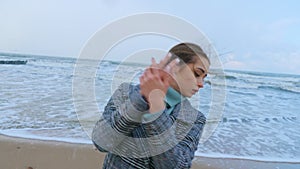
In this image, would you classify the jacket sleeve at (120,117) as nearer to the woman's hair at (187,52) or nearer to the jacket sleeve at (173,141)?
the jacket sleeve at (173,141)

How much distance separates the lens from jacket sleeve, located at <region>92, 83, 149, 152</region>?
2.75 ft

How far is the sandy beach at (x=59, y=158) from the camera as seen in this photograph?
3.94m

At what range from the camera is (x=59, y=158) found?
13.5 feet

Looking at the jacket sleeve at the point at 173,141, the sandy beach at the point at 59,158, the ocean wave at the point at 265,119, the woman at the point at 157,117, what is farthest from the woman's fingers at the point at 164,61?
the ocean wave at the point at 265,119

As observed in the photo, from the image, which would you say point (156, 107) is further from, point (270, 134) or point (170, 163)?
point (270, 134)

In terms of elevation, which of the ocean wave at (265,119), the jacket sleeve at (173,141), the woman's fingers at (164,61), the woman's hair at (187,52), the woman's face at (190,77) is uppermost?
the woman's fingers at (164,61)

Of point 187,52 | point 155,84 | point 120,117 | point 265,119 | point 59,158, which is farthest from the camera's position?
point 265,119

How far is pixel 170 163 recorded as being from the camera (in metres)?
0.97

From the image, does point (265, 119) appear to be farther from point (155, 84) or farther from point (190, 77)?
point (155, 84)

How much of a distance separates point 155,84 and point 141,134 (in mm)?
214

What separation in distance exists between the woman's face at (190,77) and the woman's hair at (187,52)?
15 mm

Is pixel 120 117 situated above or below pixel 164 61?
below

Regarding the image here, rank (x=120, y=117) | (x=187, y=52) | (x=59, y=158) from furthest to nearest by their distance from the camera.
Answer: (x=59, y=158)
(x=187, y=52)
(x=120, y=117)

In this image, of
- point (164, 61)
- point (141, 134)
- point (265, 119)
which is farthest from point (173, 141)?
point (265, 119)
